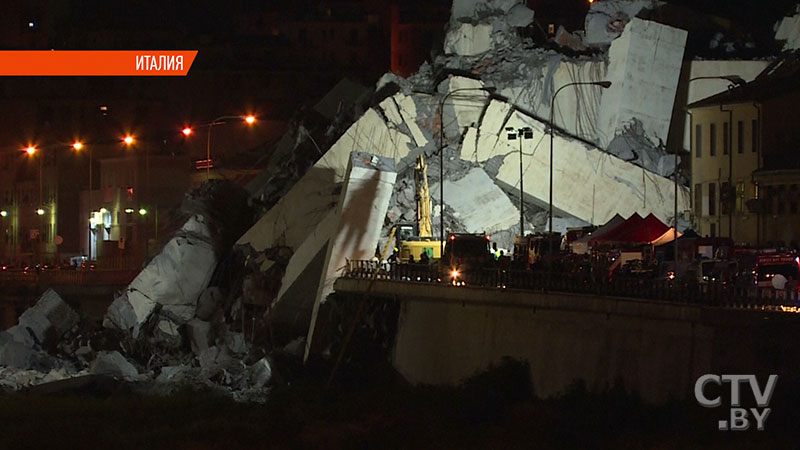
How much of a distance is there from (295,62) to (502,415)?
78.2 meters

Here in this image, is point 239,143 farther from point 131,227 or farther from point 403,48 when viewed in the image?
point 403,48

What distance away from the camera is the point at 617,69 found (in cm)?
7675

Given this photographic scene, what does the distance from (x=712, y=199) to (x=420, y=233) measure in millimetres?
14997

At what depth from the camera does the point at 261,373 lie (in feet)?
188

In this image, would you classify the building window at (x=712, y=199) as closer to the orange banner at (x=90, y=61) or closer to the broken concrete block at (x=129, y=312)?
the broken concrete block at (x=129, y=312)

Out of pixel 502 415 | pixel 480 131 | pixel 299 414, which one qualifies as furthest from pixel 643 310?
pixel 480 131

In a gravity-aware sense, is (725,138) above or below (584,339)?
above

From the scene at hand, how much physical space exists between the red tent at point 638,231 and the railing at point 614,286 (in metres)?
7.09

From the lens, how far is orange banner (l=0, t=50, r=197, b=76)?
3009 inches

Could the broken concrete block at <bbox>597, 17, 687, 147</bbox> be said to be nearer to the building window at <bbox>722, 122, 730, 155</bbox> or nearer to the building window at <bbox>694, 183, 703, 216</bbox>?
the building window at <bbox>694, 183, 703, 216</bbox>

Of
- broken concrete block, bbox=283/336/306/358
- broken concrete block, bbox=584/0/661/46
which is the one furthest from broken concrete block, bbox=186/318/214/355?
broken concrete block, bbox=584/0/661/46

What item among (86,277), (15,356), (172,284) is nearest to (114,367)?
(15,356)

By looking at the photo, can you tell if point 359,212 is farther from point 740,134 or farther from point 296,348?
point 740,134

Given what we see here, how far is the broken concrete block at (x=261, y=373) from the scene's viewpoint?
56.9 metres
